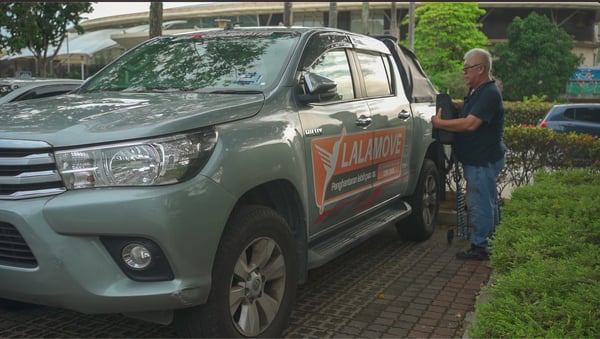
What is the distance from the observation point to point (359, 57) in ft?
17.1

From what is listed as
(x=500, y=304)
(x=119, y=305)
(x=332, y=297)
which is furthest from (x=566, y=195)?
(x=119, y=305)

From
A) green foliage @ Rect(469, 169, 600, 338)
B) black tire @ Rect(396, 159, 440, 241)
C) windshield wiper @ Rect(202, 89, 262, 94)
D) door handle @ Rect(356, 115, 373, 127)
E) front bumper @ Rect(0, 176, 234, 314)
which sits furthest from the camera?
black tire @ Rect(396, 159, 440, 241)

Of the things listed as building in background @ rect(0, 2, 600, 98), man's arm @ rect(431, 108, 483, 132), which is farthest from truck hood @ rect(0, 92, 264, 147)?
building in background @ rect(0, 2, 600, 98)

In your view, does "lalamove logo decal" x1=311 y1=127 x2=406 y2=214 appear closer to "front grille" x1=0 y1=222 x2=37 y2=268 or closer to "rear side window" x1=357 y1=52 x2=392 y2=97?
A: "rear side window" x1=357 y1=52 x2=392 y2=97

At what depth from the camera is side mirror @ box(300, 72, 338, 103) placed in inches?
155

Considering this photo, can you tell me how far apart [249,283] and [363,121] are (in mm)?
1798

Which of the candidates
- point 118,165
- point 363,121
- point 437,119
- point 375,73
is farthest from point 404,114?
point 118,165

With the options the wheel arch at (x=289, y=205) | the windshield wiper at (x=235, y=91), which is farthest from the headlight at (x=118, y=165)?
the windshield wiper at (x=235, y=91)

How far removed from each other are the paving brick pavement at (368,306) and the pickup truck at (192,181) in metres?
0.47

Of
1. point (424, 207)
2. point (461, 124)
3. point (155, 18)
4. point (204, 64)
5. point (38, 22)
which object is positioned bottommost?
point (424, 207)

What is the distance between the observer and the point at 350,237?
15.4 ft

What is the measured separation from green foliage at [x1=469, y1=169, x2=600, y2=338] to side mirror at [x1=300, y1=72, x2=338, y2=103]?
139 cm

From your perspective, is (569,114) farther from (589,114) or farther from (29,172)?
(29,172)

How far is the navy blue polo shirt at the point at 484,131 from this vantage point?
5.51 m
